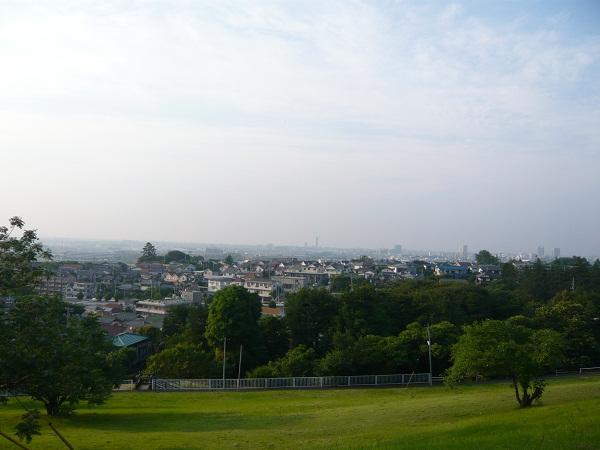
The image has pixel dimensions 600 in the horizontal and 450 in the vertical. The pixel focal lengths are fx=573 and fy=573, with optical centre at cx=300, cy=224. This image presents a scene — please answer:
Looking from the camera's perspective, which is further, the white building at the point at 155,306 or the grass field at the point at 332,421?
the white building at the point at 155,306

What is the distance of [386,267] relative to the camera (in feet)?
338

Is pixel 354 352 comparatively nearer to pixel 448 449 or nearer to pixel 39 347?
pixel 448 449

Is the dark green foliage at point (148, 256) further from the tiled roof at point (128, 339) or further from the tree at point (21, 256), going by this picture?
the tree at point (21, 256)

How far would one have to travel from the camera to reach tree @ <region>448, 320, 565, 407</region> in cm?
1741

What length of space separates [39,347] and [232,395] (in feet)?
53.8

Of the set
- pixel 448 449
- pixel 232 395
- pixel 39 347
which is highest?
pixel 39 347

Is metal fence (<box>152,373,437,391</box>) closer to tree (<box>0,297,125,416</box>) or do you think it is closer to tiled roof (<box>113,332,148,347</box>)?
tiled roof (<box>113,332,148,347</box>)

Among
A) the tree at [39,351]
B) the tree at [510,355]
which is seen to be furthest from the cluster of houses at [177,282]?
the tree at [39,351]

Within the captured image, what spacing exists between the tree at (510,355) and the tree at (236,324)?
15.5 meters

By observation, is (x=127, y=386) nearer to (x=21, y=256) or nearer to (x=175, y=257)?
(x=21, y=256)

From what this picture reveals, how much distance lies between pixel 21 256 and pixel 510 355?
13.8 meters

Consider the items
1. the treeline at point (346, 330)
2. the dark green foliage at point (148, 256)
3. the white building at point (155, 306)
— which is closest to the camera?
the treeline at point (346, 330)

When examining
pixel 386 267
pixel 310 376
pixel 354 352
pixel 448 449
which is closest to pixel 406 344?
pixel 354 352

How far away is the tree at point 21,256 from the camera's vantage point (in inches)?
430
